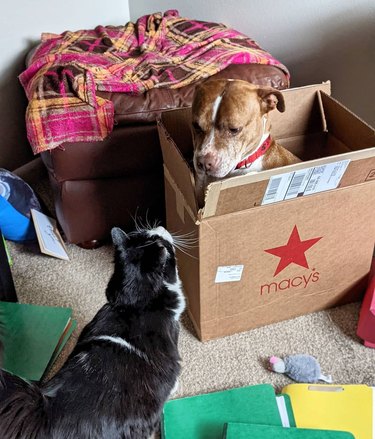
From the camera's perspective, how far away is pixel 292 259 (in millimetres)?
1474

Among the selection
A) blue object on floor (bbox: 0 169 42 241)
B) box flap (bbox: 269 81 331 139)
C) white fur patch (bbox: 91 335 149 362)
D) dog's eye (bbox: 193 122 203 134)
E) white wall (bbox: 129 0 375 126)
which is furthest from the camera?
white wall (bbox: 129 0 375 126)

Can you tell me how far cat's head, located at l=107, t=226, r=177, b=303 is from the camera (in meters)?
1.23

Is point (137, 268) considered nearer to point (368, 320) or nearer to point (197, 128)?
point (197, 128)

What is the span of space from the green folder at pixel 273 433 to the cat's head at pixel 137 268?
0.41m

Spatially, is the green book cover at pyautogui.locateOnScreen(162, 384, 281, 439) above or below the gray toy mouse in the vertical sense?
below

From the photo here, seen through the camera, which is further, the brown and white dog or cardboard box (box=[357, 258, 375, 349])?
cardboard box (box=[357, 258, 375, 349])

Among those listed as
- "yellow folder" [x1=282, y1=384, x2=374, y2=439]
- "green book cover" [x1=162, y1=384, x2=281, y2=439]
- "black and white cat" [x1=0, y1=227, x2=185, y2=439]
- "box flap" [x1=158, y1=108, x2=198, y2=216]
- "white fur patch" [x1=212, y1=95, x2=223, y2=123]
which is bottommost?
"green book cover" [x1=162, y1=384, x2=281, y2=439]

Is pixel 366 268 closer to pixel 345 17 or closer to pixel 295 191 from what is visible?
pixel 295 191

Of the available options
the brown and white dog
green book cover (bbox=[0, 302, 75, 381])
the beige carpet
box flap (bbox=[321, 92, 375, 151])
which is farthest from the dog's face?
green book cover (bbox=[0, 302, 75, 381])

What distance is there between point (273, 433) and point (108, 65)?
4.62 feet

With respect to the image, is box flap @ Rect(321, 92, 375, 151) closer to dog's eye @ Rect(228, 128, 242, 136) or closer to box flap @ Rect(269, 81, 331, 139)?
box flap @ Rect(269, 81, 331, 139)

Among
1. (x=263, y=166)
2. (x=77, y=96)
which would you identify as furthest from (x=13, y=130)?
(x=263, y=166)

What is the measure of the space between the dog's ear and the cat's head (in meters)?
0.51

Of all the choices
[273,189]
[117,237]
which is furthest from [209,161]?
[117,237]
